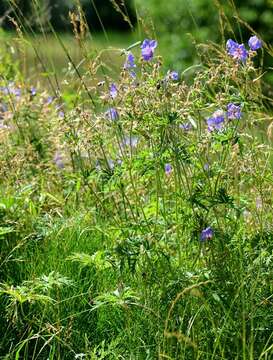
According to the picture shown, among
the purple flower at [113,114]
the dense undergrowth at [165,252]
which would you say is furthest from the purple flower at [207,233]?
the purple flower at [113,114]

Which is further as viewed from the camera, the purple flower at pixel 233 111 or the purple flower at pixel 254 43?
the purple flower at pixel 254 43

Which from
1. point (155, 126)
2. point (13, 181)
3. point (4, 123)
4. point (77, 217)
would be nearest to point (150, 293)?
point (155, 126)

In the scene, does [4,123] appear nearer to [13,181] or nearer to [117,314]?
[13,181]

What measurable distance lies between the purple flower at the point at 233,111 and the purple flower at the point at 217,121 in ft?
0.09

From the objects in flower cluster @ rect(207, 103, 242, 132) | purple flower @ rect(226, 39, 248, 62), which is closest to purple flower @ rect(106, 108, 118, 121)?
flower cluster @ rect(207, 103, 242, 132)

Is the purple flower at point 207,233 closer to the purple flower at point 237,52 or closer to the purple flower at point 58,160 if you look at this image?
the purple flower at point 237,52

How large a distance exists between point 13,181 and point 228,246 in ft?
3.74

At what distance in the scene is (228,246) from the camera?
2980 mm

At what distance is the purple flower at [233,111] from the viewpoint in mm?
2912

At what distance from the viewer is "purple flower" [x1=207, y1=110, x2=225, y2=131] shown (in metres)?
2.96

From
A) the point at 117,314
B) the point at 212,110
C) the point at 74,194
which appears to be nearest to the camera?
the point at 117,314

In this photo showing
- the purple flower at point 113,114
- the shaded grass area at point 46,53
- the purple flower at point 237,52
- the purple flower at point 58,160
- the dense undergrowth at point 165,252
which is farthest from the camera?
the purple flower at point 58,160

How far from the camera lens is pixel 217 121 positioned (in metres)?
3.04

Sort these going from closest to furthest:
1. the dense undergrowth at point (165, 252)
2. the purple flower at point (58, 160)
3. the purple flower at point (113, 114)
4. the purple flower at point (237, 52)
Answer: the dense undergrowth at point (165, 252) < the purple flower at point (237, 52) < the purple flower at point (113, 114) < the purple flower at point (58, 160)
